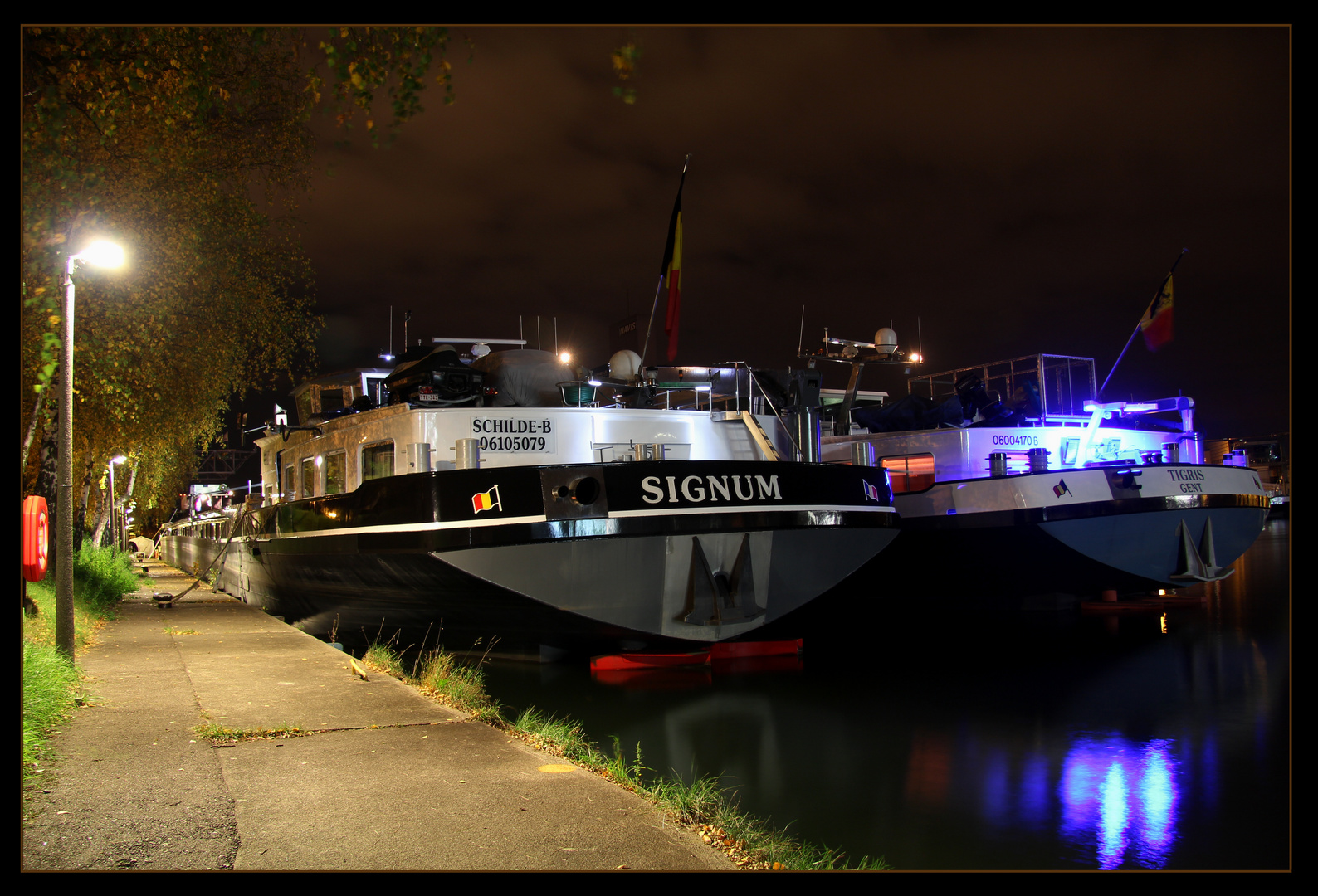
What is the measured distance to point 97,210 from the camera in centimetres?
1020

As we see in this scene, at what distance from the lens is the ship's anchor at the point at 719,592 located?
9758 millimetres

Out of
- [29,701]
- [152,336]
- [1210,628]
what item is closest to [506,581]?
[29,701]

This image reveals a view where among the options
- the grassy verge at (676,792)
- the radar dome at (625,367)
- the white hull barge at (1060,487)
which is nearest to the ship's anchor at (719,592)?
the grassy verge at (676,792)

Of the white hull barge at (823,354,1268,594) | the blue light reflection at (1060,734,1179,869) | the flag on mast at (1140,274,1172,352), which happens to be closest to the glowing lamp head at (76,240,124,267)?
the blue light reflection at (1060,734,1179,869)

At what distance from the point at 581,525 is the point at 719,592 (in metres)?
1.75

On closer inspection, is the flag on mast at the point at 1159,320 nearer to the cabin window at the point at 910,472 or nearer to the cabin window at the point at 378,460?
the cabin window at the point at 910,472

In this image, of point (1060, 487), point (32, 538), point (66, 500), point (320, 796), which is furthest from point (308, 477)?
point (1060, 487)

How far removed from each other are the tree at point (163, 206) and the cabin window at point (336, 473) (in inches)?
97.7

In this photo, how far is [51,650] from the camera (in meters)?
7.89

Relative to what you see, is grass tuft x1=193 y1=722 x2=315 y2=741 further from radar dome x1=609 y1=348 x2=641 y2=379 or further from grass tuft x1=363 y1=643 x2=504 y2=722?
radar dome x1=609 y1=348 x2=641 y2=379

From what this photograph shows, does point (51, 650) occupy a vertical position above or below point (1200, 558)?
above

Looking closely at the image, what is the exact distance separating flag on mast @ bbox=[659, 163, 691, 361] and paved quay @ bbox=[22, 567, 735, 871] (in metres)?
6.03

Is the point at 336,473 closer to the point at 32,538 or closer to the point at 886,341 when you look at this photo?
the point at 32,538

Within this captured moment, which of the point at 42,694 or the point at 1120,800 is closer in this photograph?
the point at 42,694
